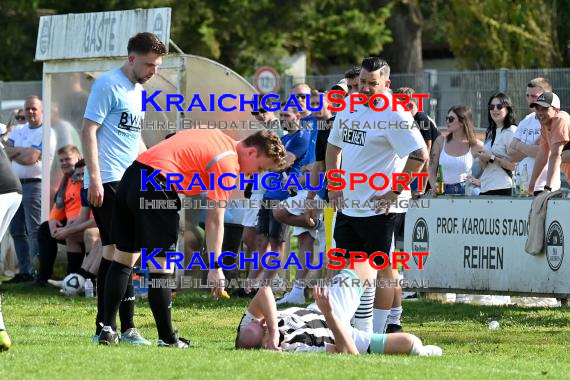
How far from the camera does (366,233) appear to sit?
10484 mm

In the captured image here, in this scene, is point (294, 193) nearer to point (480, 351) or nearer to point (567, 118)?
point (567, 118)

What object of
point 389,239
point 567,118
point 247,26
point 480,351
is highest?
point 247,26

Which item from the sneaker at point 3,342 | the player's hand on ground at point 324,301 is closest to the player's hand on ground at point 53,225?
the sneaker at point 3,342

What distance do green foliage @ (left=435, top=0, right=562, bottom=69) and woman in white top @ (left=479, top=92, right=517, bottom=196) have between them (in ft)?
65.3

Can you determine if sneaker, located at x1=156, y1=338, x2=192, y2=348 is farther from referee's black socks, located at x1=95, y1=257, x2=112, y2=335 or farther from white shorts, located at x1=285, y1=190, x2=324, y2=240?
white shorts, located at x1=285, y1=190, x2=324, y2=240

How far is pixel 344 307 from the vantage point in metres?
9.47

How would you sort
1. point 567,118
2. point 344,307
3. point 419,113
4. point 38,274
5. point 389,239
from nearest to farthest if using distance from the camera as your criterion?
point 344,307 < point 389,239 < point 567,118 < point 419,113 < point 38,274

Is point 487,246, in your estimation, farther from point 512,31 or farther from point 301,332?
point 512,31

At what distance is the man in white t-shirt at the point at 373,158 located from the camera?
10.5m

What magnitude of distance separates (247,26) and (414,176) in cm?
2997

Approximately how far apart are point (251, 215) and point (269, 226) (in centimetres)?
60

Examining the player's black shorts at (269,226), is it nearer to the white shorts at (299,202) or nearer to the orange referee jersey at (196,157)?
the white shorts at (299,202)

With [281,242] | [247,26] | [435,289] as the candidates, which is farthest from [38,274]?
[247,26]

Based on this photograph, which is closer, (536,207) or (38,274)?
(536,207)
